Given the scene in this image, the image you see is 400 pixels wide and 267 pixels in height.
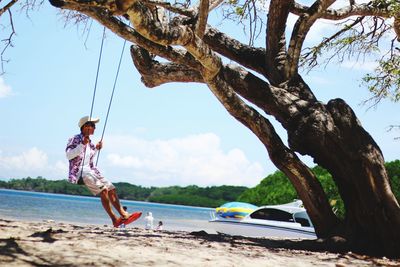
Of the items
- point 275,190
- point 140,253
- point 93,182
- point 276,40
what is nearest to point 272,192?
point 275,190

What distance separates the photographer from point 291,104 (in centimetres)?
888

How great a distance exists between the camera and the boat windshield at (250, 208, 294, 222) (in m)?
15.6

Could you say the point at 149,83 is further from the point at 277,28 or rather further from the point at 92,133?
the point at 277,28

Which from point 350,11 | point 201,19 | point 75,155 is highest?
point 350,11

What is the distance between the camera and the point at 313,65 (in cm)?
1277

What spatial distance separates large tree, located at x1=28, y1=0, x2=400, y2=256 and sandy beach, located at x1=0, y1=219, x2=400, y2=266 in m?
0.76

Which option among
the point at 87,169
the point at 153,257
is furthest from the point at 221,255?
the point at 87,169

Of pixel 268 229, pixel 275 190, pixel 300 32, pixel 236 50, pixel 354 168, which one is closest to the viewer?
pixel 354 168

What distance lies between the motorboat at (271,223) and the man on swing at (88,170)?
729cm

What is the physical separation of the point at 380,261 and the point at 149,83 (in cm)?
502

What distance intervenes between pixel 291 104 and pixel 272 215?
7.39 meters

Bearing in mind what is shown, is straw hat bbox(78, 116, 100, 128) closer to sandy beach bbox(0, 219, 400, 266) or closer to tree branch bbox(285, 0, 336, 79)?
sandy beach bbox(0, 219, 400, 266)

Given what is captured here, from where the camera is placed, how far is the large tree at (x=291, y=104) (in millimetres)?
7932

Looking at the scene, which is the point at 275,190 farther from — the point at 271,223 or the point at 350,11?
the point at 350,11
